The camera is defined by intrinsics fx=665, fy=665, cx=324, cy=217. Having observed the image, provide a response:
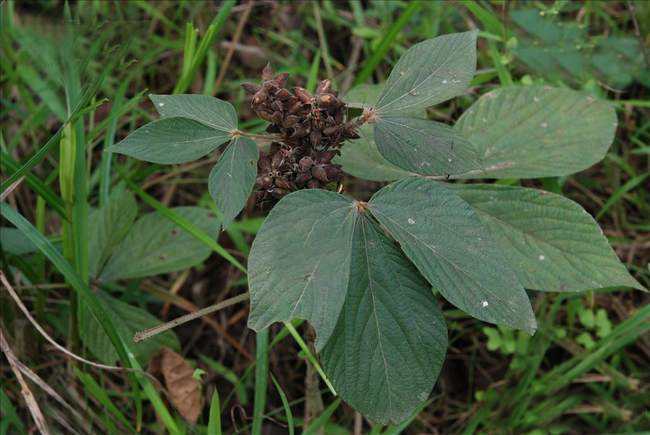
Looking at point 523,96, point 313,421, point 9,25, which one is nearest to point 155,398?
point 313,421

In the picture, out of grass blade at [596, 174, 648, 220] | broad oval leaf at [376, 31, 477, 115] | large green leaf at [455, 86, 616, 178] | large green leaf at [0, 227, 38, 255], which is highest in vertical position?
broad oval leaf at [376, 31, 477, 115]

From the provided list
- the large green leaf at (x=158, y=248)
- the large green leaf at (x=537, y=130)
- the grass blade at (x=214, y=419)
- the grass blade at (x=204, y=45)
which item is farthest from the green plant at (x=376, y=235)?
the large green leaf at (x=158, y=248)

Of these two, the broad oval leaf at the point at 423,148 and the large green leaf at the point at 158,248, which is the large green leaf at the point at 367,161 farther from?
the large green leaf at the point at 158,248

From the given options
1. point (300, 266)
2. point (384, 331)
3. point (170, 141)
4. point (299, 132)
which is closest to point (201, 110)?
point (170, 141)

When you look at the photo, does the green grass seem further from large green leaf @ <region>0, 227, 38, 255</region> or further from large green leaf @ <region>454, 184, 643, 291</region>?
large green leaf @ <region>454, 184, 643, 291</region>

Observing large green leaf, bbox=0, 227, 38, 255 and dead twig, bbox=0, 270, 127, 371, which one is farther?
large green leaf, bbox=0, 227, 38, 255

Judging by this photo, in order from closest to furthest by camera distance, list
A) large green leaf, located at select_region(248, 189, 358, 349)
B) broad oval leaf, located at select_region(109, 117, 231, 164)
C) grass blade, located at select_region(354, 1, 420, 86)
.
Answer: large green leaf, located at select_region(248, 189, 358, 349)
broad oval leaf, located at select_region(109, 117, 231, 164)
grass blade, located at select_region(354, 1, 420, 86)

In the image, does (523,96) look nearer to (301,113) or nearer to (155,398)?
(301,113)

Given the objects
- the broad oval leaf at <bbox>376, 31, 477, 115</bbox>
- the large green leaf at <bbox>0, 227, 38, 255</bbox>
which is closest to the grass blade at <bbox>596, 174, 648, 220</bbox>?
the broad oval leaf at <bbox>376, 31, 477, 115</bbox>
